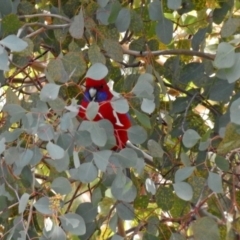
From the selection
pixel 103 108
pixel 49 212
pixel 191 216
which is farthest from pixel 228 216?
pixel 103 108

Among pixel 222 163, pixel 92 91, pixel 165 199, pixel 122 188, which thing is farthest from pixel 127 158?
pixel 92 91

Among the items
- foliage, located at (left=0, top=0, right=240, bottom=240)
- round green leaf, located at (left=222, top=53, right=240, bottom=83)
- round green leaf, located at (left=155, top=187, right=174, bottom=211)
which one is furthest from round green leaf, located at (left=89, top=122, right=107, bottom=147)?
round green leaf, located at (left=155, top=187, right=174, bottom=211)

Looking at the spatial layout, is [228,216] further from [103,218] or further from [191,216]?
[103,218]

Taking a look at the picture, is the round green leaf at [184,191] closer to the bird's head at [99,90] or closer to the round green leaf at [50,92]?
the round green leaf at [50,92]

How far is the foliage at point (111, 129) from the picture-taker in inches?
41.6

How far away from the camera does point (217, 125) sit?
1.42 m

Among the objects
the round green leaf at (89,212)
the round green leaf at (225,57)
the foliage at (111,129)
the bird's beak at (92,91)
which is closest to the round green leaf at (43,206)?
the foliage at (111,129)

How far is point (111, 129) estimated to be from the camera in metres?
1.14

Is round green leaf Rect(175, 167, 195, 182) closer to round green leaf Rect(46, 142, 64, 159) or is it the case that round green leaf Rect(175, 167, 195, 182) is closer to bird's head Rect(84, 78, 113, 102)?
round green leaf Rect(46, 142, 64, 159)

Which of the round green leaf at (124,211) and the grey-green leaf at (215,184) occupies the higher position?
the grey-green leaf at (215,184)

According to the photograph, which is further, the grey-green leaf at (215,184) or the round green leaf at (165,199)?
the round green leaf at (165,199)

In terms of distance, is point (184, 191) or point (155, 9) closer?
point (184, 191)

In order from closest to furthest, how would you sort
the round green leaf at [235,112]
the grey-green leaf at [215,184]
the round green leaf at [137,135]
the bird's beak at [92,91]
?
1. the round green leaf at [235,112]
2. the grey-green leaf at [215,184]
3. the round green leaf at [137,135]
4. the bird's beak at [92,91]

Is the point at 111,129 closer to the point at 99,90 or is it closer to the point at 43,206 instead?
the point at 43,206
